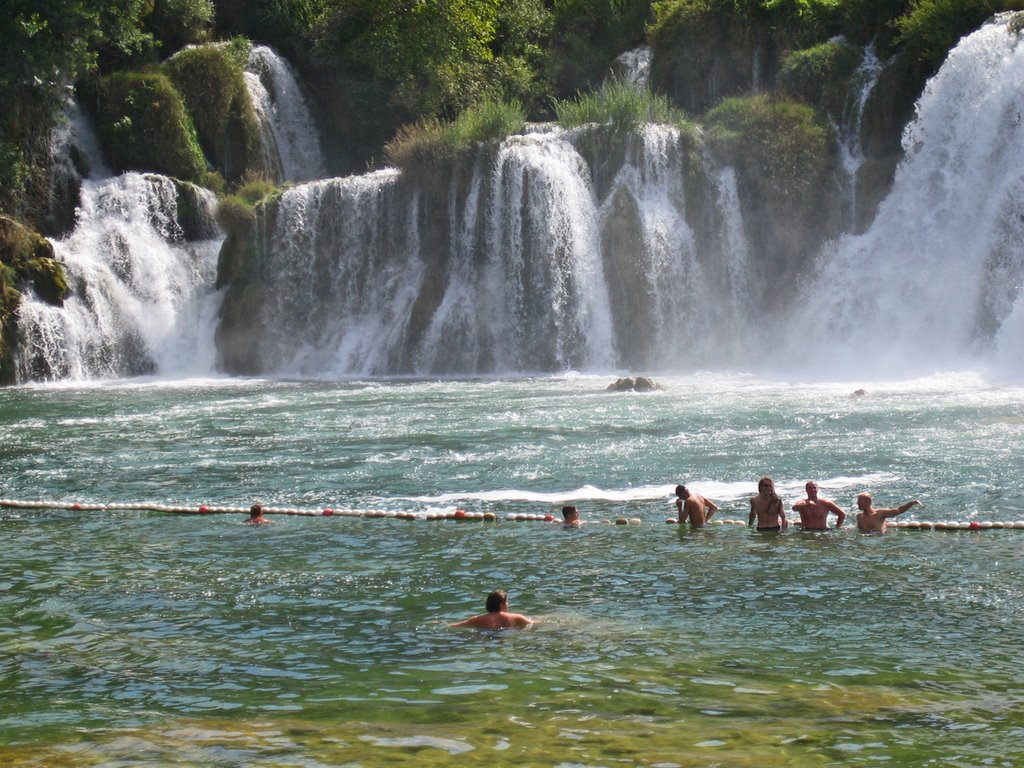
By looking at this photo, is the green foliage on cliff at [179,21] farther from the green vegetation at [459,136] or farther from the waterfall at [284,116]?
the green vegetation at [459,136]

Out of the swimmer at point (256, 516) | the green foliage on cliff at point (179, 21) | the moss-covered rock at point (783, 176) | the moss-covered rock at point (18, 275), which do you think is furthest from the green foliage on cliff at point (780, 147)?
the swimmer at point (256, 516)

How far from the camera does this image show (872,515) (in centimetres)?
1417

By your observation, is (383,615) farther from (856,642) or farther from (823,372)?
(823,372)

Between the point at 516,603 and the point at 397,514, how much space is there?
4483 millimetres

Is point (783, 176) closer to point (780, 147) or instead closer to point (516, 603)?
point (780, 147)

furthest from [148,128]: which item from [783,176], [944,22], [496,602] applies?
[496,602]

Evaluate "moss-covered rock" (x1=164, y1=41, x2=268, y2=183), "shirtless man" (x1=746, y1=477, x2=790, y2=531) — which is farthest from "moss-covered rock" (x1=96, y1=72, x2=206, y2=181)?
"shirtless man" (x1=746, y1=477, x2=790, y2=531)

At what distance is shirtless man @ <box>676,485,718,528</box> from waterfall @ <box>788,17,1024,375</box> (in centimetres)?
1671

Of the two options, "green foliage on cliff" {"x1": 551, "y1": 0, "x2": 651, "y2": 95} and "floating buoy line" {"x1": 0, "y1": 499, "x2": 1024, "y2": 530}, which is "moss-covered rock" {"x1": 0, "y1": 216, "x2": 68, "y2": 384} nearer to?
"green foliage on cliff" {"x1": 551, "y1": 0, "x2": 651, "y2": 95}

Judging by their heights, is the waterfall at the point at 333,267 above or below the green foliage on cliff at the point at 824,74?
below

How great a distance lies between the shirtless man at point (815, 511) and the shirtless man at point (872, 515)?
0.21 meters

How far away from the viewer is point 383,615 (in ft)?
36.7

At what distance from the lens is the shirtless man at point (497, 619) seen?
1063cm

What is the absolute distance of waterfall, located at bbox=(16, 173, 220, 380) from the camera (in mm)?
35781
